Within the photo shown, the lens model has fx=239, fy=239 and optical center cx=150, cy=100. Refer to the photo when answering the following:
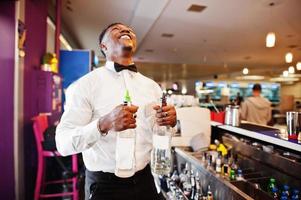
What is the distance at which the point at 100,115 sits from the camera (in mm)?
1240

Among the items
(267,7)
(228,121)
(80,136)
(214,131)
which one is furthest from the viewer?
(267,7)

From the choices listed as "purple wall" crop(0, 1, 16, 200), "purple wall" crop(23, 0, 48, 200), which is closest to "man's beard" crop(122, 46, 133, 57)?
"purple wall" crop(0, 1, 16, 200)

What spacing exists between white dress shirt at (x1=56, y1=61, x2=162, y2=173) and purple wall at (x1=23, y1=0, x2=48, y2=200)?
1973mm

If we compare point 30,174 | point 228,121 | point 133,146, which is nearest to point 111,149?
point 133,146

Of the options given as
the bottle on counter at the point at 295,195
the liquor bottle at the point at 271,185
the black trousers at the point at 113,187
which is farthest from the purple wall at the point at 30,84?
the bottle on counter at the point at 295,195

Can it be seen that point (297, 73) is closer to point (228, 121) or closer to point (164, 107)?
point (228, 121)

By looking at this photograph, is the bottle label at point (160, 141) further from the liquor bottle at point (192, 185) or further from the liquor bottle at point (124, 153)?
the liquor bottle at point (192, 185)

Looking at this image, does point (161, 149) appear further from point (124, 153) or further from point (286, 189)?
point (286, 189)

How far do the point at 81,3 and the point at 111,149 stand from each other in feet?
12.3

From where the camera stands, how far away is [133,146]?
120cm

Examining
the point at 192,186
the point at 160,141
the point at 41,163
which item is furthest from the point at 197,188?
the point at 41,163

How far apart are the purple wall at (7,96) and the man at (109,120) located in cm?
166

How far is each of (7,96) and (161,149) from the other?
2.01 metres

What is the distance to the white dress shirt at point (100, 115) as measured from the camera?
1.11m
